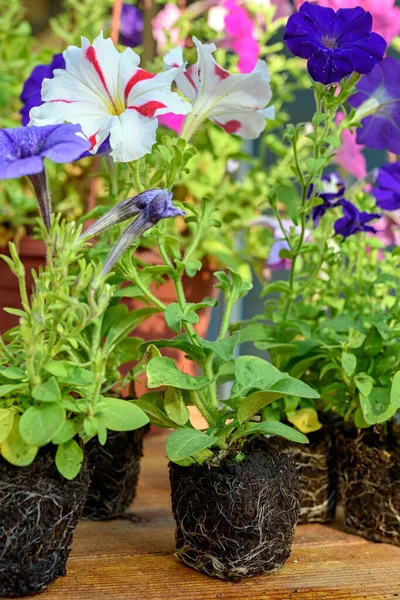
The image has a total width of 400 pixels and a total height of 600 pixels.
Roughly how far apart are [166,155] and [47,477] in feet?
1.06

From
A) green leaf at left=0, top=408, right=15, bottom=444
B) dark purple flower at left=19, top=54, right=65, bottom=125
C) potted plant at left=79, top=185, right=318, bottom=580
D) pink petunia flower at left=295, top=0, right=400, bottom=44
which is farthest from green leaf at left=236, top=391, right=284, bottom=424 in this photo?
pink petunia flower at left=295, top=0, right=400, bottom=44

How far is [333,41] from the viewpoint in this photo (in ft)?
2.35

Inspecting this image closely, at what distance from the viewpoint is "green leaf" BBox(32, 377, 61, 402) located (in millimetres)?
554

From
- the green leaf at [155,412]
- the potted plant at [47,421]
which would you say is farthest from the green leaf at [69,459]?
the green leaf at [155,412]

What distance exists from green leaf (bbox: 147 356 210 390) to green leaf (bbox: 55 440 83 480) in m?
0.09

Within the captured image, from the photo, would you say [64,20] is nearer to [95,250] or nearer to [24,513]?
[95,250]

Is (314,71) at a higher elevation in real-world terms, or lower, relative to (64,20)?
lower

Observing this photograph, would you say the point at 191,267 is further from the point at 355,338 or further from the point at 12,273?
the point at 12,273

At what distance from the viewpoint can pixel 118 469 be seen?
840mm

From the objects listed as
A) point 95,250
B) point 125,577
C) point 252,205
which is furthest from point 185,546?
point 252,205

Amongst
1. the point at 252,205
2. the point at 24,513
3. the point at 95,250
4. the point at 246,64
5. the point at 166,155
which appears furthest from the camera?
the point at 252,205

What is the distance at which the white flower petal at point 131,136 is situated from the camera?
622 mm

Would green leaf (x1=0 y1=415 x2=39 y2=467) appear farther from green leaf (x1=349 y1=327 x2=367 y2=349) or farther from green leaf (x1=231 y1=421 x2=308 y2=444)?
green leaf (x1=349 y1=327 x2=367 y2=349)

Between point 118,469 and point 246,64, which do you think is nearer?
point 118,469
